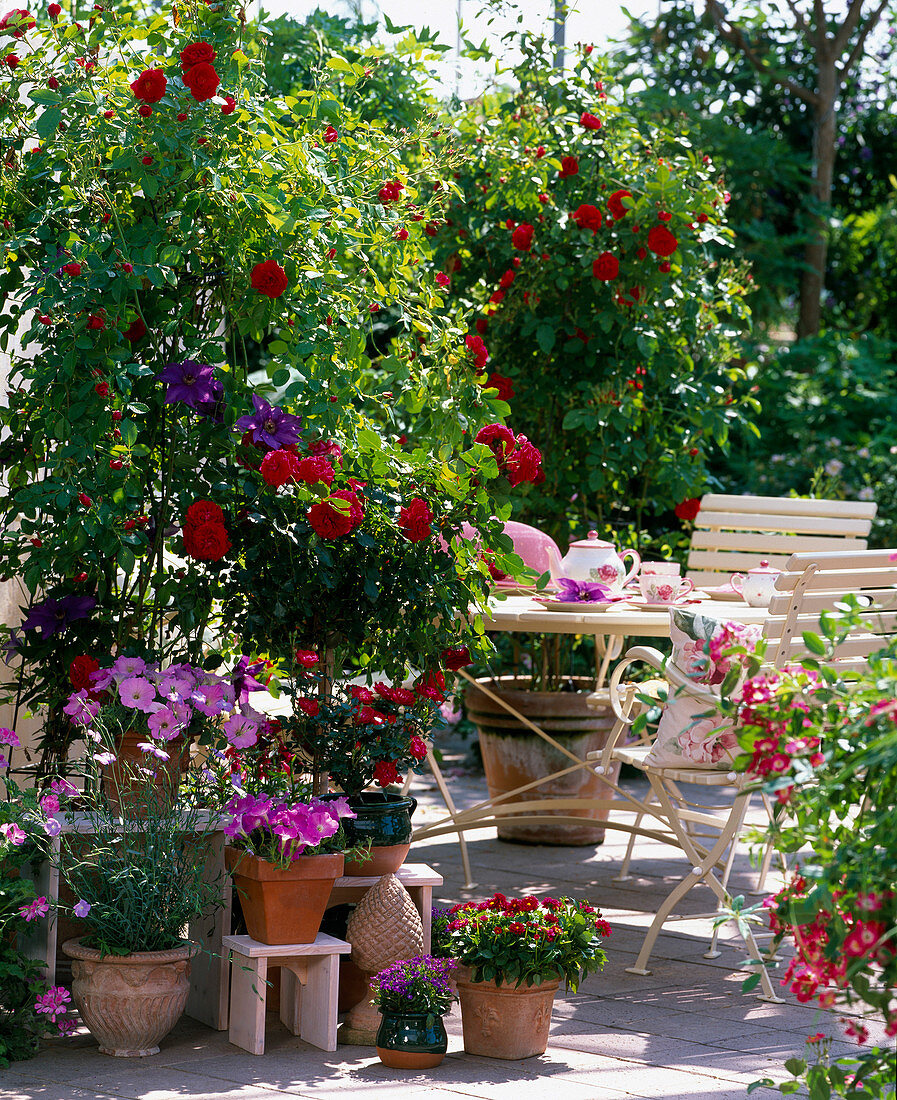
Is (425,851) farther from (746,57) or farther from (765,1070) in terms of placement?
(746,57)

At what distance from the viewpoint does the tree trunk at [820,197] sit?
886cm

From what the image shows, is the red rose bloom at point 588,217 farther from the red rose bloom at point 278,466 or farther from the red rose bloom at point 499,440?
the red rose bloom at point 278,466

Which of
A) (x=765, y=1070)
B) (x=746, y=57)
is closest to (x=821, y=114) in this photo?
(x=746, y=57)

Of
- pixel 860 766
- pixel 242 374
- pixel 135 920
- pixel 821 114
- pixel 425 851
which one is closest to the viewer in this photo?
pixel 860 766

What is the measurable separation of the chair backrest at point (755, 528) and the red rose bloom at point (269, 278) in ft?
7.64

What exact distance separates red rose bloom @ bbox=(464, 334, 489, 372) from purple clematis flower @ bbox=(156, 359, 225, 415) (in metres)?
0.77

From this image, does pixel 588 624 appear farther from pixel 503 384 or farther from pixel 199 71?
pixel 199 71

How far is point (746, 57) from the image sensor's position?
9203 mm

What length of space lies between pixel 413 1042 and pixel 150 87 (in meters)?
2.03

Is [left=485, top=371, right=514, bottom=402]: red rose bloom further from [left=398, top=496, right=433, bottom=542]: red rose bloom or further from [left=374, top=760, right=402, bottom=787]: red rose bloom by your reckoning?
[left=374, top=760, right=402, bottom=787]: red rose bloom

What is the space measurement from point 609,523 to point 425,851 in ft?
4.78

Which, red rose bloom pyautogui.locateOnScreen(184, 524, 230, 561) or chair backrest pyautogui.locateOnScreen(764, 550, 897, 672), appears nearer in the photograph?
red rose bloom pyautogui.locateOnScreen(184, 524, 230, 561)

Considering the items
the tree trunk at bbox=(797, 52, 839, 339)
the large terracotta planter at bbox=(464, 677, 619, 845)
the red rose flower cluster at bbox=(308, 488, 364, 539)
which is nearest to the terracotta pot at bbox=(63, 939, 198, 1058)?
the red rose flower cluster at bbox=(308, 488, 364, 539)

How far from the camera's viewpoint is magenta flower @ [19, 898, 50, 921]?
285 cm
